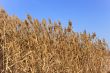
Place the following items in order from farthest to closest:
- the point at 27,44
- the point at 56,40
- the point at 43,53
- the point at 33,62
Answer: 1. the point at 56,40
2. the point at 27,44
3. the point at 43,53
4. the point at 33,62

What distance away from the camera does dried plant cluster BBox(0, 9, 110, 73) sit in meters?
3.01

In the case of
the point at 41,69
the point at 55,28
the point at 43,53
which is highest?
the point at 55,28

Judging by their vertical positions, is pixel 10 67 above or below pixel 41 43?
below

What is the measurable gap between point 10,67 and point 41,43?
657mm

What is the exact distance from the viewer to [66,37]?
13.9 feet

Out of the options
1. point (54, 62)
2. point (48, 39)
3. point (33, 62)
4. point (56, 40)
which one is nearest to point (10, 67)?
point (33, 62)

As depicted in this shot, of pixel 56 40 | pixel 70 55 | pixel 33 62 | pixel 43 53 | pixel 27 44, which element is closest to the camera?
pixel 33 62

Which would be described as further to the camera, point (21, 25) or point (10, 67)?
point (21, 25)

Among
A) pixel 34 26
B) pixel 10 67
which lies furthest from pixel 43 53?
pixel 34 26

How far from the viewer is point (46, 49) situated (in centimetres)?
327

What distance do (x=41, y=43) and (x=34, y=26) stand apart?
0.70 meters

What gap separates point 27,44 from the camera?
3.50 meters

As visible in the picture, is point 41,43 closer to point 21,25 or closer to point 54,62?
point 54,62

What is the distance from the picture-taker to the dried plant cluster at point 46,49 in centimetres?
301
